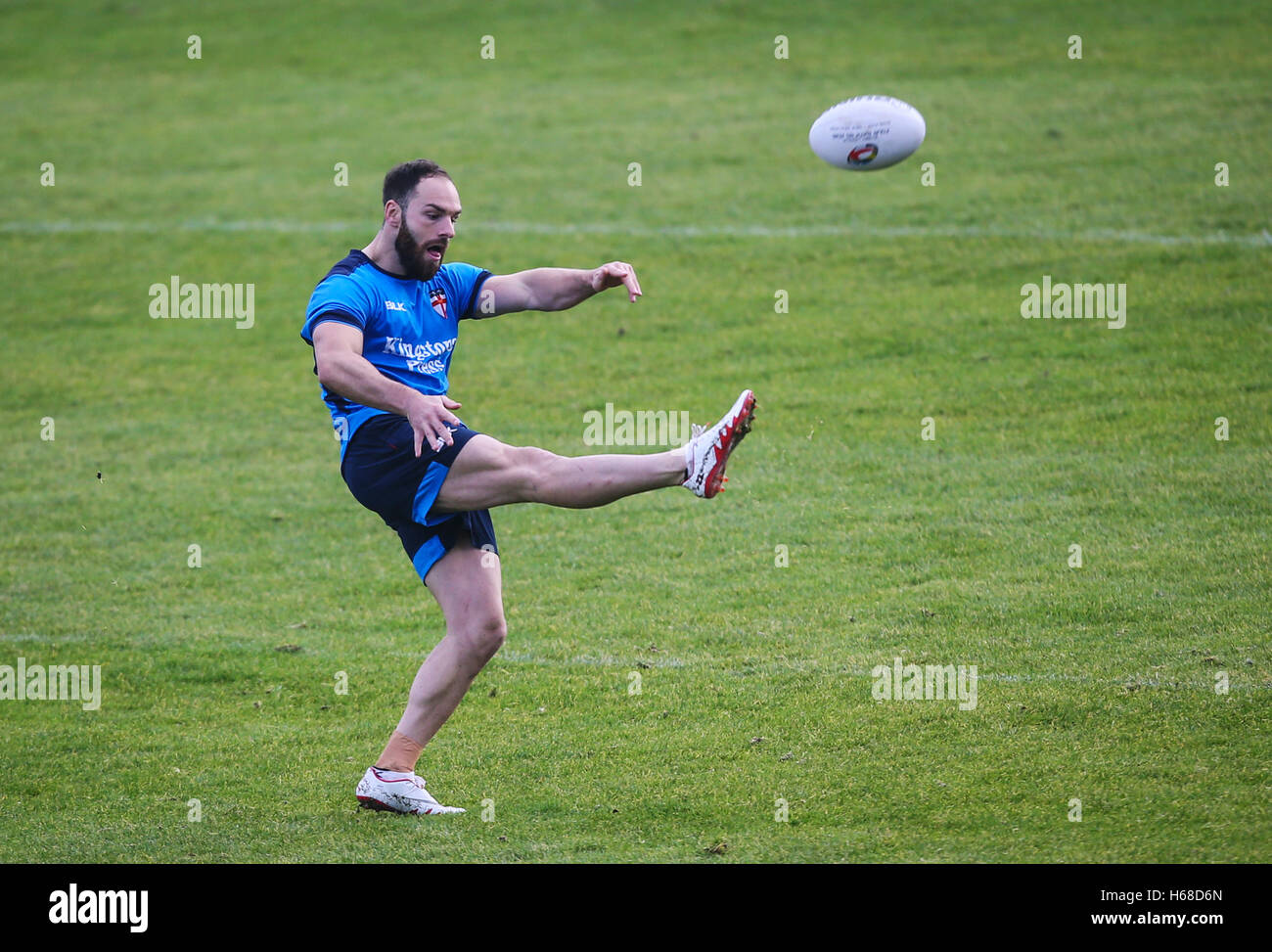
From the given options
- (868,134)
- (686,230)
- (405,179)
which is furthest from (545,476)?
(686,230)

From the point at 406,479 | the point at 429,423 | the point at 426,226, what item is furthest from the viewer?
the point at 426,226

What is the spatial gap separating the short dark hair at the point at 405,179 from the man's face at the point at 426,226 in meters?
0.03

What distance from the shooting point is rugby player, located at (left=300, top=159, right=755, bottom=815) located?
6.37m

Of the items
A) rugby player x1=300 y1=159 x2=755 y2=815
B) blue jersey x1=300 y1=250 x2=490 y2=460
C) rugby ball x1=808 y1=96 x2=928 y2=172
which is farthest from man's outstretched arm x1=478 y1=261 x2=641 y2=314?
rugby ball x1=808 y1=96 x2=928 y2=172

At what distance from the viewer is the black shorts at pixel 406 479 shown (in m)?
6.60

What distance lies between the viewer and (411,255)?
7.04 m

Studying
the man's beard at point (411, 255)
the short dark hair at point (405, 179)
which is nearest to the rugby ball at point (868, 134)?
the short dark hair at point (405, 179)

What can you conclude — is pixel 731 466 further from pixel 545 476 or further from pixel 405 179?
pixel 545 476

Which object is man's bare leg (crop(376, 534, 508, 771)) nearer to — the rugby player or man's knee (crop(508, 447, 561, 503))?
the rugby player

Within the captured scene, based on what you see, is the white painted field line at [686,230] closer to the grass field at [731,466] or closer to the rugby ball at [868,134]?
the grass field at [731,466]

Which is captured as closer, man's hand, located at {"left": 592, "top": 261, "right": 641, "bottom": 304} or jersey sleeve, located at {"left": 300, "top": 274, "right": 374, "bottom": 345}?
jersey sleeve, located at {"left": 300, "top": 274, "right": 374, "bottom": 345}

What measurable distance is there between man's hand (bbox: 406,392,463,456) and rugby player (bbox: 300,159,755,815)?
14mm

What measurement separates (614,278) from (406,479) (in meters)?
1.58

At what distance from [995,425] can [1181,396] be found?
1.88 m
